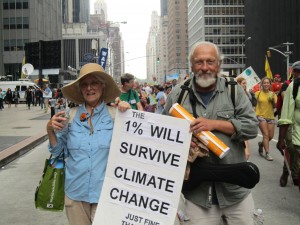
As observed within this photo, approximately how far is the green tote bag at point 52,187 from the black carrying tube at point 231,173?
105 cm

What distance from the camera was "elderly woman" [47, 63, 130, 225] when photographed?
3100 millimetres

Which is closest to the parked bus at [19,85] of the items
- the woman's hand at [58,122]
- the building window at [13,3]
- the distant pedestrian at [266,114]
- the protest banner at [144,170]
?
the building window at [13,3]

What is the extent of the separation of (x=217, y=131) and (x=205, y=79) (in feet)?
1.20

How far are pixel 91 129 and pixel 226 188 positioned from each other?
1.03 m

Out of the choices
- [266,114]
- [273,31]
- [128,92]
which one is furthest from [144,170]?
[273,31]

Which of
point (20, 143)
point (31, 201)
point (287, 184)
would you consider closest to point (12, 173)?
point (31, 201)

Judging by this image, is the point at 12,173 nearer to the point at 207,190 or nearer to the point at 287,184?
the point at 287,184

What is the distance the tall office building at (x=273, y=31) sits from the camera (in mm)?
59281

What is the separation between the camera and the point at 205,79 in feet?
9.97

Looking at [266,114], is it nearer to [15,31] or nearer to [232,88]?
[232,88]

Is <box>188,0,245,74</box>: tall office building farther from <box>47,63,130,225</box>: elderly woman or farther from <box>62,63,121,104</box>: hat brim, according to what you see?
<box>47,63,130,225</box>: elderly woman

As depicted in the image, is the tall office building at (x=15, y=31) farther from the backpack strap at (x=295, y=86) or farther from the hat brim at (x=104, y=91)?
the hat brim at (x=104, y=91)

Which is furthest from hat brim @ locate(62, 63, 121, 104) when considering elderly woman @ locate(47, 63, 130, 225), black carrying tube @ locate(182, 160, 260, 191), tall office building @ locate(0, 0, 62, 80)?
tall office building @ locate(0, 0, 62, 80)

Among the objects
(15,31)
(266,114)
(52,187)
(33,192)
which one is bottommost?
(33,192)
